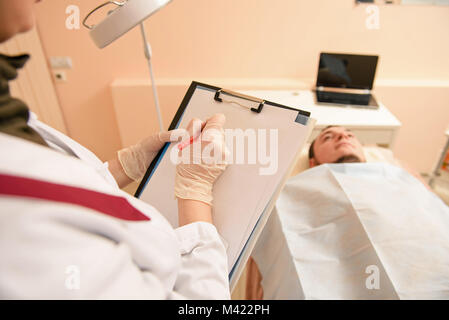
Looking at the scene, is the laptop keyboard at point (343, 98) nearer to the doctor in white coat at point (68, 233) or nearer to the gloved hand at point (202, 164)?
the gloved hand at point (202, 164)

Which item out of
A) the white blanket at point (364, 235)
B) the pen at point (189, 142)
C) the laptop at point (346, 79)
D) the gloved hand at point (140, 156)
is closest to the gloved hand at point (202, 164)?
the pen at point (189, 142)

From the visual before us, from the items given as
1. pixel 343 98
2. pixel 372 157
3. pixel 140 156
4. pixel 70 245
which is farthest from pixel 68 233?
pixel 343 98

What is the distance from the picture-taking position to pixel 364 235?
99 centimetres

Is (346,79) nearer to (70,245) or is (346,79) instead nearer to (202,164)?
(202,164)

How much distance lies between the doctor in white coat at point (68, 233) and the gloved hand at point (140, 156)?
0.33m

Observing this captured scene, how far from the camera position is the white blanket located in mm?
879

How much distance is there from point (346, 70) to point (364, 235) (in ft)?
3.67

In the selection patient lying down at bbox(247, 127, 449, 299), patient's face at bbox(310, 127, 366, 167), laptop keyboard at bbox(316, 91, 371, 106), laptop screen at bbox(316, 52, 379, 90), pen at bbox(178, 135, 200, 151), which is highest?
laptop screen at bbox(316, 52, 379, 90)

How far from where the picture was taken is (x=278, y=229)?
3.79 ft

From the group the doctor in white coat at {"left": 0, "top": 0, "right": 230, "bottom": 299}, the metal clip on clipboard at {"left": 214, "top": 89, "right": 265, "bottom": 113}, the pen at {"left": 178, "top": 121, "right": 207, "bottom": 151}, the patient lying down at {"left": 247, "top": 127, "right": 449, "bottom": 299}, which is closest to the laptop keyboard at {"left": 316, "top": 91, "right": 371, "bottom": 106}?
the patient lying down at {"left": 247, "top": 127, "right": 449, "bottom": 299}

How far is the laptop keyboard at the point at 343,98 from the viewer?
1.68m

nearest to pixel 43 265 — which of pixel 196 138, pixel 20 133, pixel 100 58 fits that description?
pixel 20 133

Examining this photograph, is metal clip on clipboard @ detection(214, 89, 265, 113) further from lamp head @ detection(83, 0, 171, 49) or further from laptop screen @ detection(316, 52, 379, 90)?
laptop screen @ detection(316, 52, 379, 90)

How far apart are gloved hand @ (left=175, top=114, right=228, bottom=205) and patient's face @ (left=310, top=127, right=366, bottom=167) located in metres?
0.85
